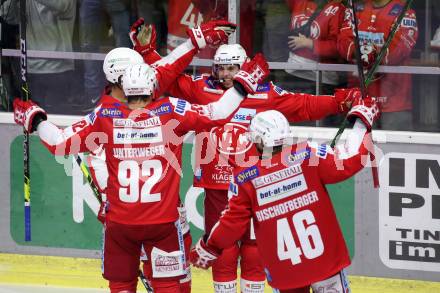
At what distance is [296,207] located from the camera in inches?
284

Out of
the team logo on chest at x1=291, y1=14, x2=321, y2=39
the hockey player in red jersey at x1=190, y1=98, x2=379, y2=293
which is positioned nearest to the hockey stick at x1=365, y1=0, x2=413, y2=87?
the team logo on chest at x1=291, y1=14, x2=321, y2=39

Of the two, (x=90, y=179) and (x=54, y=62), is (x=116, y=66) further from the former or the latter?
(x=54, y=62)

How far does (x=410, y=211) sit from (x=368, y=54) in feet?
3.96

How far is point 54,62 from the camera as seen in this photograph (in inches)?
417

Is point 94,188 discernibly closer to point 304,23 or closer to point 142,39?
point 142,39

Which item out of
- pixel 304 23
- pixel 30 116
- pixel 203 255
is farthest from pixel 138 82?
pixel 304 23

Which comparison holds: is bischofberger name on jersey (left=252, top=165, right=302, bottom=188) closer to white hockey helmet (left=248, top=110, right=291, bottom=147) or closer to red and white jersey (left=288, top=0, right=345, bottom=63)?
white hockey helmet (left=248, top=110, right=291, bottom=147)

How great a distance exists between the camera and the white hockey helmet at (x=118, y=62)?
27.1 feet

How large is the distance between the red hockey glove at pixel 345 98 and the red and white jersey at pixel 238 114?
138mm

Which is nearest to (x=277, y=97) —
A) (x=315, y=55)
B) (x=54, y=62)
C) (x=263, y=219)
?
(x=315, y=55)

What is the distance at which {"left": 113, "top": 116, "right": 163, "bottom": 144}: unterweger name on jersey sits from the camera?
309 inches

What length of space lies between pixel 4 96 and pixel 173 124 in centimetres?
304

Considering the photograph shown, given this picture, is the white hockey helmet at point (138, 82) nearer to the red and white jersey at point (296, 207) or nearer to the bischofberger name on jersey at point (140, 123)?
the bischofberger name on jersey at point (140, 123)

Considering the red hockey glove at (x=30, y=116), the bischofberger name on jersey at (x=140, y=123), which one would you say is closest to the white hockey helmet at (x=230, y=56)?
the bischofberger name on jersey at (x=140, y=123)
